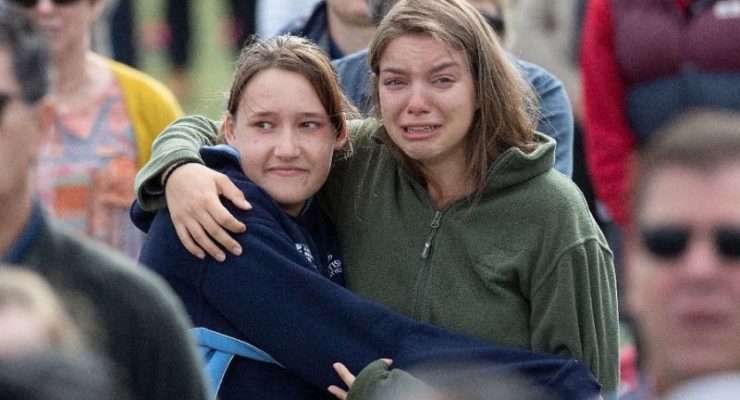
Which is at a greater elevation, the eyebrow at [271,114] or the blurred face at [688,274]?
the blurred face at [688,274]

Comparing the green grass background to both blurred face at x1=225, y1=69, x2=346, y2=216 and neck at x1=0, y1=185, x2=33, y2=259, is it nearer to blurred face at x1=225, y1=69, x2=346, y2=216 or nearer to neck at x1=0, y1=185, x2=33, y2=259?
blurred face at x1=225, y1=69, x2=346, y2=216

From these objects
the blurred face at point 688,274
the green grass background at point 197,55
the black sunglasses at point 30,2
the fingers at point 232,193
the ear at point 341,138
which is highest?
the blurred face at point 688,274

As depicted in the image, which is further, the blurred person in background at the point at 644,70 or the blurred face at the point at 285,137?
the blurred person in background at the point at 644,70

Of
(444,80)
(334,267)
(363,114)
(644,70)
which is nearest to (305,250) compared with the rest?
(334,267)

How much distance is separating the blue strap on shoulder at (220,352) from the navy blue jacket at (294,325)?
18 mm

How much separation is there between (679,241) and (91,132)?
3081 millimetres

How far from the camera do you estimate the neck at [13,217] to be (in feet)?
8.15

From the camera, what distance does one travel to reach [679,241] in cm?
198

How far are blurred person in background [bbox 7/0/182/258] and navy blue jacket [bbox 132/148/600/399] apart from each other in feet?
4.06

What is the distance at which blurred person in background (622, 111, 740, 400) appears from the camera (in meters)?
1.95

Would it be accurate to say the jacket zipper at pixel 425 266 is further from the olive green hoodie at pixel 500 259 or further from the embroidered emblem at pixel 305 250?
the embroidered emblem at pixel 305 250

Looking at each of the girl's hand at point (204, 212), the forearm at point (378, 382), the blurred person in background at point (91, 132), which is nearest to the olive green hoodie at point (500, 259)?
the girl's hand at point (204, 212)

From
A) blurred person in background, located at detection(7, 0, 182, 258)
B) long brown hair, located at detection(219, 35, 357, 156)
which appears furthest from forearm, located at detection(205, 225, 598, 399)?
blurred person in background, located at detection(7, 0, 182, 258)

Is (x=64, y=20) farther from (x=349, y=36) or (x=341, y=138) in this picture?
(x=341, y=138)
